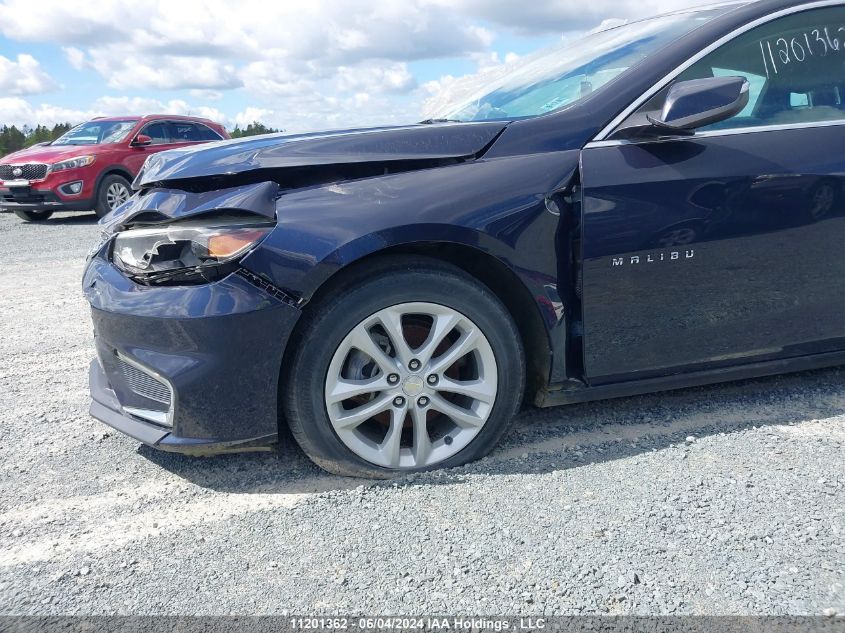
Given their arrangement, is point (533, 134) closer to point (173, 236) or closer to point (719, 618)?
point (173, 236)

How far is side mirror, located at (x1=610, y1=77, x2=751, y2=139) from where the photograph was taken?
2.59 metres

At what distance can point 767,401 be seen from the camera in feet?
10.9

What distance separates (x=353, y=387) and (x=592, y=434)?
110 cm

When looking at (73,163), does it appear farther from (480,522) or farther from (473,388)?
(480,522)

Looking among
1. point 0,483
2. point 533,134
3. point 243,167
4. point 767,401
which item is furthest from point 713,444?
point 0,483

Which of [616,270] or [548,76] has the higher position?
[548,76]

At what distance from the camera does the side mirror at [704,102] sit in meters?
2.59

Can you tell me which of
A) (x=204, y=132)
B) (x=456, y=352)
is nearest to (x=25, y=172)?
(x=204, y=132)

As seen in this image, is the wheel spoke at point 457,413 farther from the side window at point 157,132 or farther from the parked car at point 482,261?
the side window at point 157,132

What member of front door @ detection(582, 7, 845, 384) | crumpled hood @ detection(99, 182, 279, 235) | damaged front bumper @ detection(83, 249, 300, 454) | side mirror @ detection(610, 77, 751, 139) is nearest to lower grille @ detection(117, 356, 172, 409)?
damaged front bumper @ detection(83, 249, 300, 454)

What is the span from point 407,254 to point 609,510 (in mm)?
1108

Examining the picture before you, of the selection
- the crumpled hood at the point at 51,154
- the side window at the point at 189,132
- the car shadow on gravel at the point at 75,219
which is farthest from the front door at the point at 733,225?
the side window at the point at 189,132

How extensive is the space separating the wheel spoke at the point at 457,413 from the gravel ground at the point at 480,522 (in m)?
0.17

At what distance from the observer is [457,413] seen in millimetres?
2695
